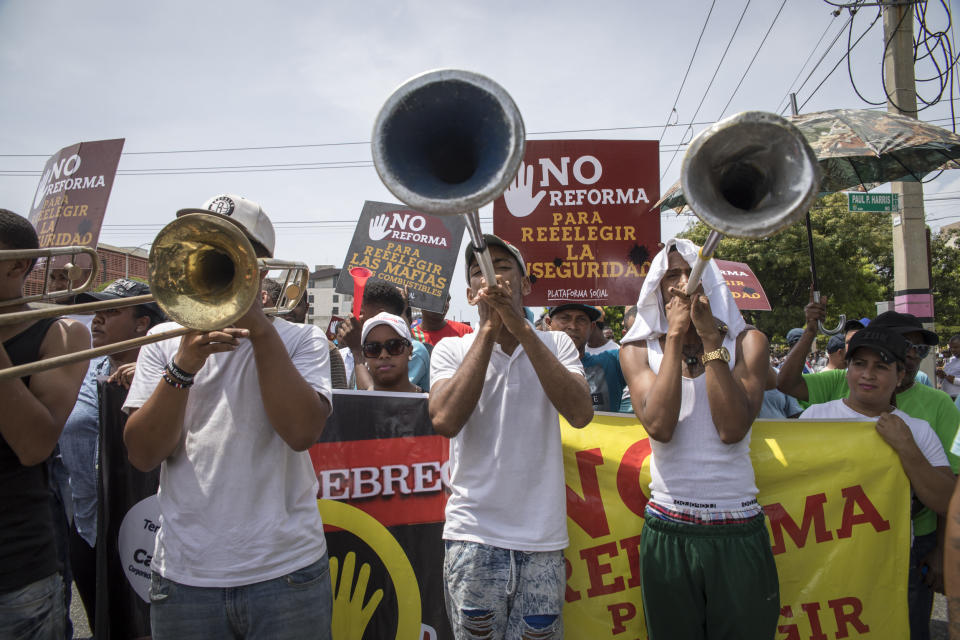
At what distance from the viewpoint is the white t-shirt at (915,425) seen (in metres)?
2.87

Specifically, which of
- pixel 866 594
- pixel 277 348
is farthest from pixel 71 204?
pixel 866 594

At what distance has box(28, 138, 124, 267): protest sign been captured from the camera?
18.7 ft

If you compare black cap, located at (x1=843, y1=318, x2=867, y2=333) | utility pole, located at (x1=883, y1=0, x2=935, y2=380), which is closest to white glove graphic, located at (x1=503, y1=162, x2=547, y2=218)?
black cap, located at (x1=843, y1=318, x2=867, y2=333)

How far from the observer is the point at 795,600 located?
2887 millimetres

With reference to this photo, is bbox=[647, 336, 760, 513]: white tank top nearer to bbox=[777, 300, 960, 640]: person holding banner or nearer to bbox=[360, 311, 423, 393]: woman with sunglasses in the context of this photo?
bbox=[777, 300, 960, 640]: person holding banner

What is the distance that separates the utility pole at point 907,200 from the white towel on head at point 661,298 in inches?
245

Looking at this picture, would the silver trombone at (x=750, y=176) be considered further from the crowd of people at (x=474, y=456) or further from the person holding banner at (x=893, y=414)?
the person holding banner at (x=893, y=414)

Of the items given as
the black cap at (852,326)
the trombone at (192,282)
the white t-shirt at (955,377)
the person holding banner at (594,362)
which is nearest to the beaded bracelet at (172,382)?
the trombone at (192,282)

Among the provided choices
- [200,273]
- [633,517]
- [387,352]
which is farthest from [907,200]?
[200,273]

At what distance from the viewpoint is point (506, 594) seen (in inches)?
86.6

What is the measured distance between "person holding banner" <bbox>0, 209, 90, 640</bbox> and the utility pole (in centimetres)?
853

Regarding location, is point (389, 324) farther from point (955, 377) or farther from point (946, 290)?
point (946, 290)

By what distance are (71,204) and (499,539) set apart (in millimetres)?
5737

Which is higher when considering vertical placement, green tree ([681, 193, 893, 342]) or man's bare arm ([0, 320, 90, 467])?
green tree ([681, 193, 893, 342])
